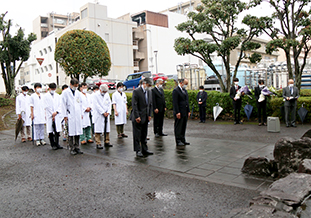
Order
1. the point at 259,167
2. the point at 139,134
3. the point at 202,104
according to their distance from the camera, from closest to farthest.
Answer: the point at 259,167, the point at 139,134, the point at 202,104

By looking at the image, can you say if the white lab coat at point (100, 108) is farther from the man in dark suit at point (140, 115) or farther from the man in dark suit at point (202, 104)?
the man in dark suit at point (202, 104)

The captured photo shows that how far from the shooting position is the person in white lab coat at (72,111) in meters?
7.76

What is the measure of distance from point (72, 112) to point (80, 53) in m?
15.9

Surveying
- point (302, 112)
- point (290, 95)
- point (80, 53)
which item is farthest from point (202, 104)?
point (80, 53)

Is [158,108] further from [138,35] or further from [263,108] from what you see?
[138,35]

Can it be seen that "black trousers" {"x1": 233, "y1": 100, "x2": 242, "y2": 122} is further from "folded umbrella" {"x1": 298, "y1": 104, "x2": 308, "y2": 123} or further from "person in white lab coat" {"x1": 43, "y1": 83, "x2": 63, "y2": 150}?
"person in white lab coat" {"x1": 43, "y1": 83, "x2": 63, "y2": 150}

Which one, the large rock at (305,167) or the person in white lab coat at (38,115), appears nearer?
the large rock at (305,167)

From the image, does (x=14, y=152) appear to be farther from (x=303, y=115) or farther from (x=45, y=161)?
(x=303, y=115)

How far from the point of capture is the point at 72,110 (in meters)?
7.85

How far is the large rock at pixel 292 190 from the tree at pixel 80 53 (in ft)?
68.5

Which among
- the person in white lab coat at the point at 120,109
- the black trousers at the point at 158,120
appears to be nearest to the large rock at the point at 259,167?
the black trousers at the point at 158,120

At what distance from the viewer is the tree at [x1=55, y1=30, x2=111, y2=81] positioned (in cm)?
2280

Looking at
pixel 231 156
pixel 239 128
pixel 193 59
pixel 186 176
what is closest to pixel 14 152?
pixel 186 176

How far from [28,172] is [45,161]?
3.15ft
